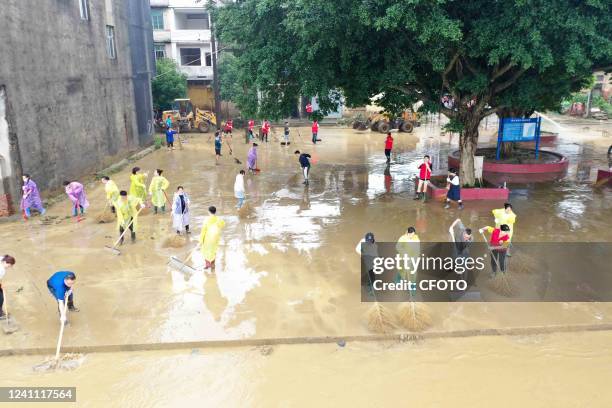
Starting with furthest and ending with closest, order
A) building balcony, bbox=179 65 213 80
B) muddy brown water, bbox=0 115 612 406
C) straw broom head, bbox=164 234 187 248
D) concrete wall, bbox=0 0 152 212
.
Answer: building balcony, bbox=179 65 213 80 → concrete wall, bbox=0 0 152 212 → straw broom head, bbox=164 234 187 248 → muddy brown water, bbox=0 115 612 406

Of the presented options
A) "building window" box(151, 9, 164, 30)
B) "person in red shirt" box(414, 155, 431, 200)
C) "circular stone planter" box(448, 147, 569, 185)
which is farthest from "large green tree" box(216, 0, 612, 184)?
"building window" box(151, 9, 164, 30)

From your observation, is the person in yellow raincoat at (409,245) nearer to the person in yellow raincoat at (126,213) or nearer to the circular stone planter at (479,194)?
the person in yellow raincoat at (126,213)

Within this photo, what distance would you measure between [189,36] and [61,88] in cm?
2097

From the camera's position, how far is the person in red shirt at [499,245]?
8.40 meters

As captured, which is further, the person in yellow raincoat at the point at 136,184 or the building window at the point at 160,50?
the building window at the point at 160,50

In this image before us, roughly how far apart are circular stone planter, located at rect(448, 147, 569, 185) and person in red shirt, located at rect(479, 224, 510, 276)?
28.8 feet

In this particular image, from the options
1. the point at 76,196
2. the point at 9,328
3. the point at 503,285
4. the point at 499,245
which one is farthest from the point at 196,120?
the point at 503,285

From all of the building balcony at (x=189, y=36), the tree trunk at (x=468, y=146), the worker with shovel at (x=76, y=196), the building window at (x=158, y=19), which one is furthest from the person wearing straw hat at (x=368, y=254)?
the building window at (x=158, y=19)

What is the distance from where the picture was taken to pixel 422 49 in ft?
39.5

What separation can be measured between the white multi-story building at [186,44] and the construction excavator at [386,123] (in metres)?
11.5

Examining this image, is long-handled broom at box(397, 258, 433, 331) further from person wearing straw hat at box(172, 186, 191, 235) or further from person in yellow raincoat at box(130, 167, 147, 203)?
person in yellow raincoat at box(130, 167, 147, 203)

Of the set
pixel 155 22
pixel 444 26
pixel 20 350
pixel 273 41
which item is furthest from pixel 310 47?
pixel 155 22

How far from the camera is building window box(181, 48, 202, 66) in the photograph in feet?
118

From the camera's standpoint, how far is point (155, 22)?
116ft
